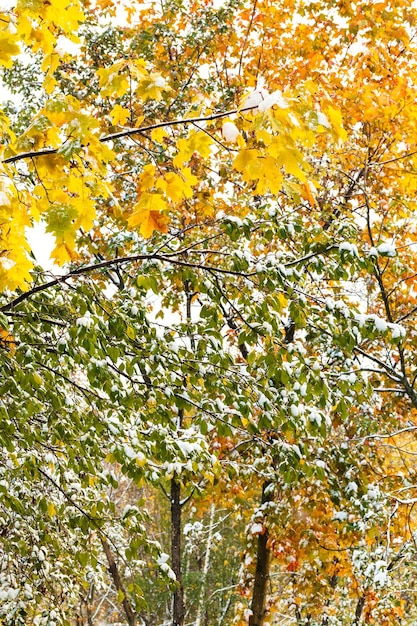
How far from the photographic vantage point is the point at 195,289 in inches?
129

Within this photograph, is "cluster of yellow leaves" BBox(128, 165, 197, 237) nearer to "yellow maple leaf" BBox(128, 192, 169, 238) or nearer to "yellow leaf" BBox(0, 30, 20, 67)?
"yellow maple leaf" BBox(128, 192, 169, 238)

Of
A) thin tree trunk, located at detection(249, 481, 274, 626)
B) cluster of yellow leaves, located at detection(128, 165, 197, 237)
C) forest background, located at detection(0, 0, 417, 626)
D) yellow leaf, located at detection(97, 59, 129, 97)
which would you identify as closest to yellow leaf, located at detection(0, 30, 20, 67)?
forest background, located at detection(0, 0, 417, 626)

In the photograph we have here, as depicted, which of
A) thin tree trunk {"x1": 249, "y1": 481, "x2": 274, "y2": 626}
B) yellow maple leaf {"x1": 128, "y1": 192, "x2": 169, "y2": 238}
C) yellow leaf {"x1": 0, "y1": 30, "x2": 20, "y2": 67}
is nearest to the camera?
yellow leaf {"x1": 0, "y1": 30, "x2": 20, "y2": 67}

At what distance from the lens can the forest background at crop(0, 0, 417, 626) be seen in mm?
2258

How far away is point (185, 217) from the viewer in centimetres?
693

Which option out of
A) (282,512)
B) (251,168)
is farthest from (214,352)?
(282,512)

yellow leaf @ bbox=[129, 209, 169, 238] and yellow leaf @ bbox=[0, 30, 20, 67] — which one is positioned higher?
yellow leaf @ bbox=[0, 30, 20, 67]

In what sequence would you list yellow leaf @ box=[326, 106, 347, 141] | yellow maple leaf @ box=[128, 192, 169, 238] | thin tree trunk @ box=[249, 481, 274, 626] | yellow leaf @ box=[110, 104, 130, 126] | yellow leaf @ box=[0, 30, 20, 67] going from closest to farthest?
yellow leaf @ box=[0, 30, 20, 67] < yellow leaf @ box=[326, 106, 347, 141] < yellow maple leaf @ box=[128, 192, 169, 238] < yellow leaf @ box=[110, 104, 130, 126] < thin tree trunk @ box=[249, 481, 274, 626]

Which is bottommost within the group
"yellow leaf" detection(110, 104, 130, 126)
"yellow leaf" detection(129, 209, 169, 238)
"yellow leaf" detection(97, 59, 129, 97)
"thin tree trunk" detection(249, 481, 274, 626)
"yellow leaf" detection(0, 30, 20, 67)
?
"thin tree trunk" detection(249, 481, 274, 626)

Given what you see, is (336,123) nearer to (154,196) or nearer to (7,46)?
(154,196)

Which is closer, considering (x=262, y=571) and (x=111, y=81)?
(x=111, y=81)

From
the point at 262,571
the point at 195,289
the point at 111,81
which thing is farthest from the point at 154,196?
the point at 262,571

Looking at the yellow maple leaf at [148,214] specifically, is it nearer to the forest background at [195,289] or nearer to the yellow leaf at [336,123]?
the forest background at [195,289]

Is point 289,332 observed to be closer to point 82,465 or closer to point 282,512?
point 282,512
